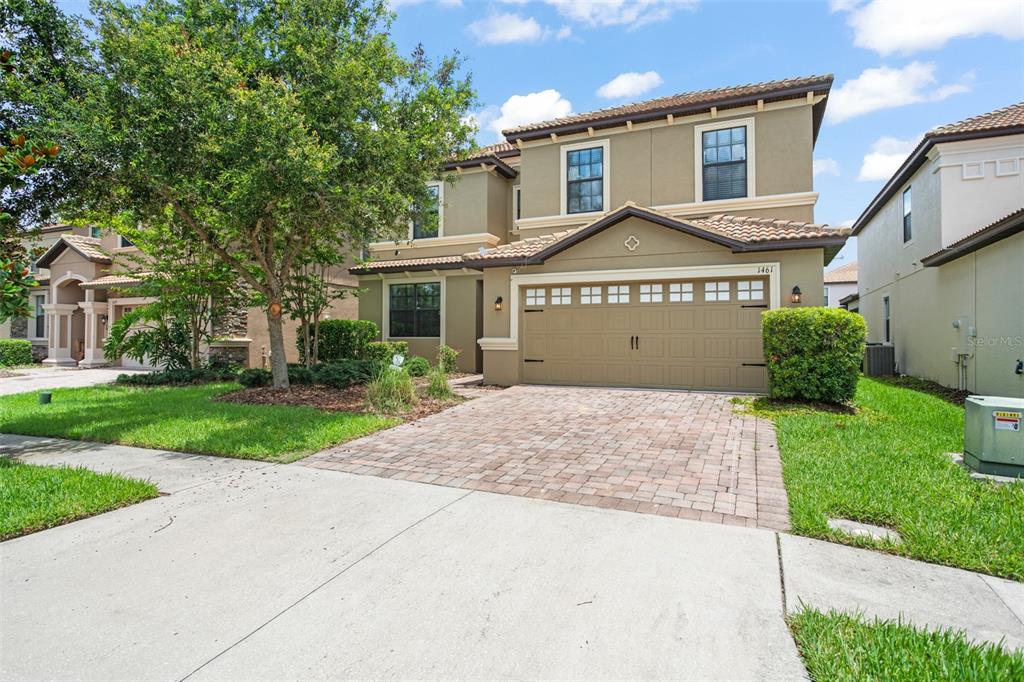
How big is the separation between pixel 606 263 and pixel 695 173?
384 centimetres

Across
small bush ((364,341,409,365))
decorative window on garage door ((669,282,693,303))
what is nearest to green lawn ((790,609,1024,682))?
decorative window on garage door ((669,282,693,303))

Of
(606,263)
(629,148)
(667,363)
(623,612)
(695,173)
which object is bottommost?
(623,612)

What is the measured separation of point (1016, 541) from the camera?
146 inches

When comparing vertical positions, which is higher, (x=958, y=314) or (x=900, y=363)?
(x=958, y=314)

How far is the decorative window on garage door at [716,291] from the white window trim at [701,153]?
3131 mm

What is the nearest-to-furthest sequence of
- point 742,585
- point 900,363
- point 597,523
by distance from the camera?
1. point 742,585
2. point 597,523
3. point 900,363

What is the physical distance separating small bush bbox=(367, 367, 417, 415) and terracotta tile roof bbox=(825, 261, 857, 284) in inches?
1437

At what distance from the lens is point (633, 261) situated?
1199cm

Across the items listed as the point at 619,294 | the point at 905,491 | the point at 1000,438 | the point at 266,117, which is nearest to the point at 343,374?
the point at 266,117

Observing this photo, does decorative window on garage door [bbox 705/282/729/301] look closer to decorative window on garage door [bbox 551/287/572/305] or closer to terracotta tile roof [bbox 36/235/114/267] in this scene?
decorative window on garage door [bbox 551/287/572/305]

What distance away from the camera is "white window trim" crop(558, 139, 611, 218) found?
14430 millimetres

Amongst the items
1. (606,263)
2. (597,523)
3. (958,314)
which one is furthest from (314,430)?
(958,314)

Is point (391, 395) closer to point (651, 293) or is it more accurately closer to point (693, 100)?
point (651, 293)

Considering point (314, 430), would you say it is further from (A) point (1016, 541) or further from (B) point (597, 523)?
(A) point (1016, 541)
